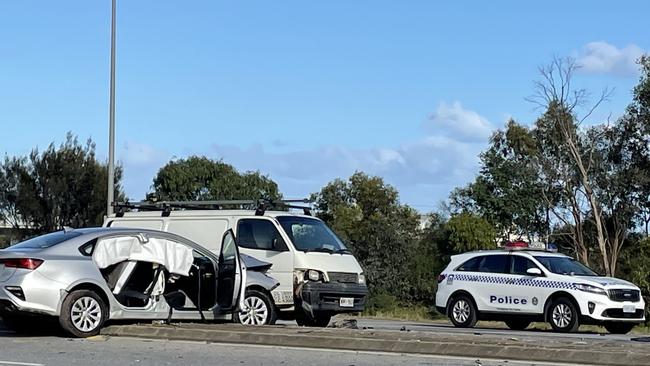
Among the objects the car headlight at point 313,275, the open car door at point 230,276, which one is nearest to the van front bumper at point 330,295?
the car headlight at point 313,275

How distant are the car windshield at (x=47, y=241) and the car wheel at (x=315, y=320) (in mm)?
3831

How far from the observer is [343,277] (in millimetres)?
16609

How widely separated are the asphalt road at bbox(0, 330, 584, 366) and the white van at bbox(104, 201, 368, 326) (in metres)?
2.52

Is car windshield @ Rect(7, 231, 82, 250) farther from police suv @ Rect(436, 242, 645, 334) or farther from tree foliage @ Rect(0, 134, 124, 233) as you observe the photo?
tree foliage @ Rect(0, 134, 124, 233)

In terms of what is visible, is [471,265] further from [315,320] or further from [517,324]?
[315,320]

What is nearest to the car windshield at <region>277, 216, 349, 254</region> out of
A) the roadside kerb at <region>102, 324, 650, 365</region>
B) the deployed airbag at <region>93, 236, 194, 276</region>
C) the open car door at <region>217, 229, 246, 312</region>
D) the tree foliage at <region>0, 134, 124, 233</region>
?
the open car door at <region>217, 229, 246, 312</region>

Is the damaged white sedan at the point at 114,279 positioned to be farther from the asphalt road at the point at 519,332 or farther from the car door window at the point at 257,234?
the asphalt road at the point at 519,332

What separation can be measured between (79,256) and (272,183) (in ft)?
182

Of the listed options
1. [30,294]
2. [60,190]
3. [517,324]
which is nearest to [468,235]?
[60,190]

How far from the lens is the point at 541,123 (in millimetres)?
56250

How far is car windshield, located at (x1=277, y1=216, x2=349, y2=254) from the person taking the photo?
16656 millimetres

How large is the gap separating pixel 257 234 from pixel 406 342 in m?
5.19

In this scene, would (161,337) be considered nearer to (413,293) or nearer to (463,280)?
(463,280)

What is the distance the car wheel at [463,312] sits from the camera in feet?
69.1
